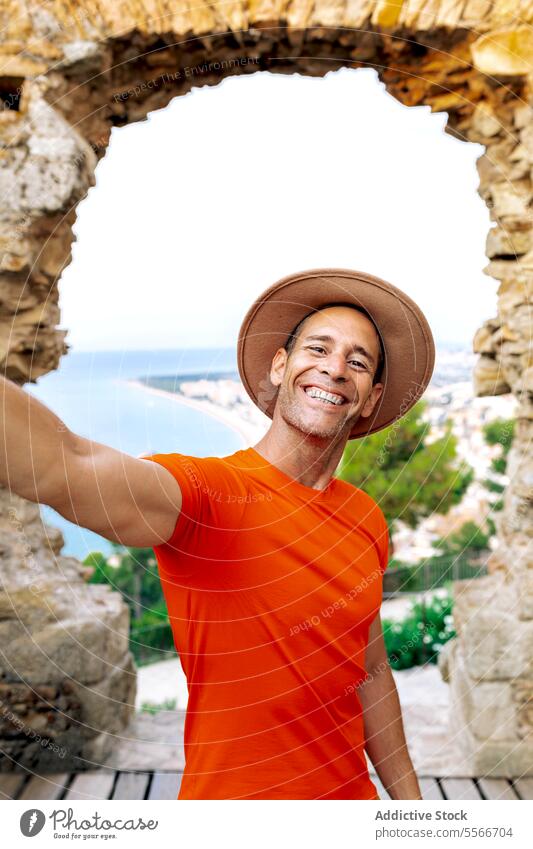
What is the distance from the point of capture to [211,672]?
1.14 meters

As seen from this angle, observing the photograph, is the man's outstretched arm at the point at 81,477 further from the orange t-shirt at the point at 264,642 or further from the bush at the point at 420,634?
the bush at the point at 420,634

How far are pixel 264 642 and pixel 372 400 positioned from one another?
0.39 m

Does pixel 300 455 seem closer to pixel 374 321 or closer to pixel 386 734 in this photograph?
pixel 374 321

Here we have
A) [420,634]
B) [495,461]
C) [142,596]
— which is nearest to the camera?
[420,634]

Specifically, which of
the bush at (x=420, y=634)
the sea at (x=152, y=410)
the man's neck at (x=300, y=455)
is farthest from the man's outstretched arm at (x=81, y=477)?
the bush at (x=420, y=634)

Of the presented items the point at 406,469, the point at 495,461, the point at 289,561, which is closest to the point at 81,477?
the point at 289,561

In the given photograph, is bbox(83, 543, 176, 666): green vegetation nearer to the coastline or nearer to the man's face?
the coastline

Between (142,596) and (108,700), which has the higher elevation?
(108,700)

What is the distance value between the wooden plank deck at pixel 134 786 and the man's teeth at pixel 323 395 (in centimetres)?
148

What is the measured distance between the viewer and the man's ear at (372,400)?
4.17ft

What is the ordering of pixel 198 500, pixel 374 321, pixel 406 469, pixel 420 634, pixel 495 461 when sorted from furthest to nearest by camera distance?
1. pixel 495 461
2. pixel 406 469
3. pixel 420 634
4. pixel 374 321
5. pixel 198 500

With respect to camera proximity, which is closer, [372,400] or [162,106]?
[372,400]

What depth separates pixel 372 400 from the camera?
1.29 metres
